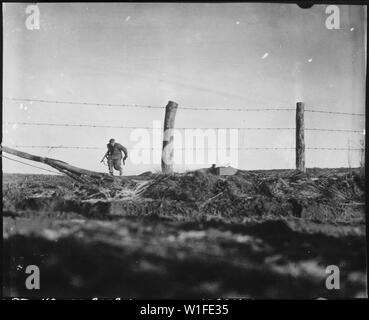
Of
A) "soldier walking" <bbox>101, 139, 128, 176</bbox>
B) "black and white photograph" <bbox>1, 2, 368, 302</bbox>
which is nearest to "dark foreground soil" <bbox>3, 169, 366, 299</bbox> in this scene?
"black and white photograph" <bbox>1, 2, 368, 302</bbox>

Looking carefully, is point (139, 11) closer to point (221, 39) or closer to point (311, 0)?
point (221, 39)

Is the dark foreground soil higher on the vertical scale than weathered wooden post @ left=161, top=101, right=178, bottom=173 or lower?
lower

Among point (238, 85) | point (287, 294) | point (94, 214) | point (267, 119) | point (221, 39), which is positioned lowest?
point (287, 294)

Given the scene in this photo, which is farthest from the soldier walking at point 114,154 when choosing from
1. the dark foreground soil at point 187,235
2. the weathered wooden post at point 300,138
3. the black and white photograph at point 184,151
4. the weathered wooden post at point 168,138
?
the weathered wooden post at point 300,138

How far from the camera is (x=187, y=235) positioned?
11.2 ft

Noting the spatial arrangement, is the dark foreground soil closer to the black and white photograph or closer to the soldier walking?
the black and white photograph

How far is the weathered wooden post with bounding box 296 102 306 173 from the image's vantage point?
3.46m

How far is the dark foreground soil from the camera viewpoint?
11.1 feet

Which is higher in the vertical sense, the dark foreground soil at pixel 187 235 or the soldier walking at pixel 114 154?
the soldier walking at pixel 114 154


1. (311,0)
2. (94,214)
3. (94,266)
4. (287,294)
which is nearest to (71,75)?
(94,214)

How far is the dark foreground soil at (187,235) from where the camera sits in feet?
11.1

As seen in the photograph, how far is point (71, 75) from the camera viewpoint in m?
3.44

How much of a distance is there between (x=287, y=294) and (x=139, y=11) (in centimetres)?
217

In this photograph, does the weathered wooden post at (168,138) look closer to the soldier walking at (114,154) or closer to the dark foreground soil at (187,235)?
the dark foreground soil at (187,235)
